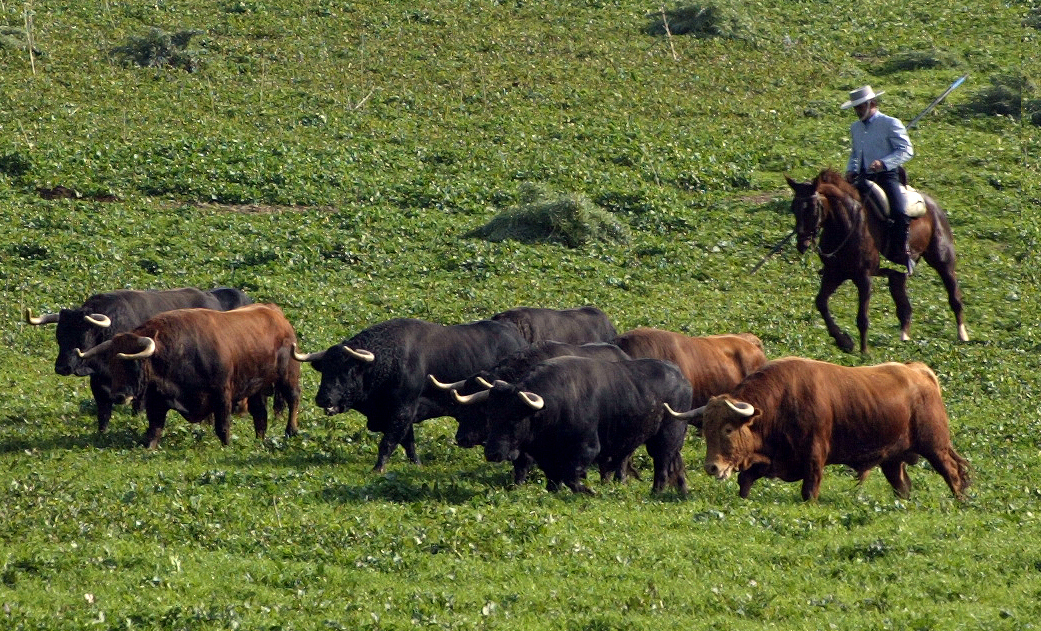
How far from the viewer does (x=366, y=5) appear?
4694cm

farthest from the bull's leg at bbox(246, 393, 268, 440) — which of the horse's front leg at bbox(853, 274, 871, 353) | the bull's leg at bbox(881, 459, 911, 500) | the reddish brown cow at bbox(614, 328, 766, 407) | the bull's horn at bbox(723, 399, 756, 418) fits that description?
the horse's front leg at bbox(853, 274, 871, 353)

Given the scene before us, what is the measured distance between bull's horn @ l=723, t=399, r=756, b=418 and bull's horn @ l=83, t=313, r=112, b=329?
9080mm

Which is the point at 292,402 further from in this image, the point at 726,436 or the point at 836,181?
the point at 836,181

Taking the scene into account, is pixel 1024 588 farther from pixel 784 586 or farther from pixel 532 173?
pixel 532 173

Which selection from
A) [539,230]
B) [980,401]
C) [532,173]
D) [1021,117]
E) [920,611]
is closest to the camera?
[920,611]

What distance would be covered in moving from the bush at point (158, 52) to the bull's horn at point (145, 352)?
2317 cm

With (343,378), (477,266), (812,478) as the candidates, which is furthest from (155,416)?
(477,266)

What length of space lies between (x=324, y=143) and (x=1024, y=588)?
25.6m

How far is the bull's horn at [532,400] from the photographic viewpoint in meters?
16.7

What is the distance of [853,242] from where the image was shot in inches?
973

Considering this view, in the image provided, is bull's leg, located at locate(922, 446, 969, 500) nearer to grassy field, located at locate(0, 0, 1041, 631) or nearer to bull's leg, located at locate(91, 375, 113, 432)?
grassy field, located at locate(0, 0, 1041, 631)

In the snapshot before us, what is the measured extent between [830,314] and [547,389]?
381 inches

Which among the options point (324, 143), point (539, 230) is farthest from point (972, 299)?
point (324, 143)

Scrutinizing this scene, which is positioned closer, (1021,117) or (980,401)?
(980,401)
